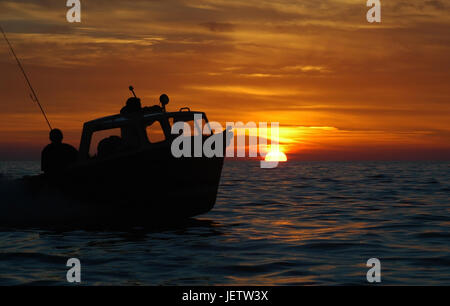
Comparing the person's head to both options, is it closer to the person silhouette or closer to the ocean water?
the person silhouette

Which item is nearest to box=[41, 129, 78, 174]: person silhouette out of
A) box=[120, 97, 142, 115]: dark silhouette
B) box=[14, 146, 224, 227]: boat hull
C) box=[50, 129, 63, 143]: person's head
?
box=[50, 129, 63, 143]: person's head

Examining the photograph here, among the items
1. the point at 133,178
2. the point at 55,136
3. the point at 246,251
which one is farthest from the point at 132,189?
the point at 246,251

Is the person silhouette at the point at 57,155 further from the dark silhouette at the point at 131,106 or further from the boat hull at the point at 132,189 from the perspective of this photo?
the dark silhouette at the point at 131,106

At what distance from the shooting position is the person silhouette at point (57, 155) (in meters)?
15.7

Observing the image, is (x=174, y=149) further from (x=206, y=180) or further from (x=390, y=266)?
(x=390, y=266)

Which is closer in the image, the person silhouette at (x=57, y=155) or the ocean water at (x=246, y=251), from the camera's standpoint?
the ocean water at (x=246, y=251)

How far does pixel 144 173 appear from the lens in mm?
15367

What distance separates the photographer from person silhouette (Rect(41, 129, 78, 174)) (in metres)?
15.7

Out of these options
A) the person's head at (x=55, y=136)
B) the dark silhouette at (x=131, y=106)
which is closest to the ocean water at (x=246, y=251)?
the person's head at (x=55, y=136)

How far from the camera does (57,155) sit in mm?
15695

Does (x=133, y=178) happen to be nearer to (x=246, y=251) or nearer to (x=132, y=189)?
(x=132, y=189)

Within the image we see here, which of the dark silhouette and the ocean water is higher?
the dark silhouette

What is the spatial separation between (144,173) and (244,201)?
9.64 meters
